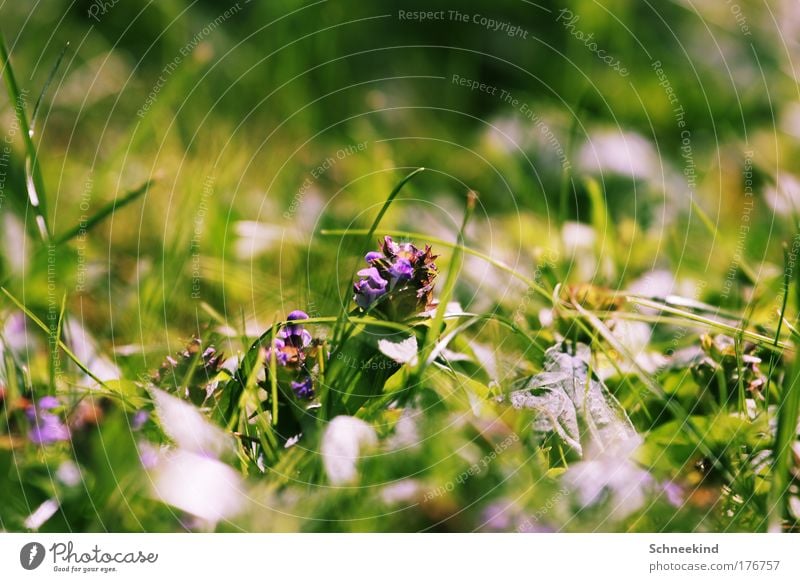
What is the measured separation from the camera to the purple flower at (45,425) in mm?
773

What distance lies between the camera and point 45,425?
30.9 inches

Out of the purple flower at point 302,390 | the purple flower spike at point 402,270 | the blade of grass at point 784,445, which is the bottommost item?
the blade of grass at point 784,445

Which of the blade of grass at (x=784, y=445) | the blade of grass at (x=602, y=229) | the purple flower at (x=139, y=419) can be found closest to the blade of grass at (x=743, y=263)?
the blade of grass at (x=602, y=229)

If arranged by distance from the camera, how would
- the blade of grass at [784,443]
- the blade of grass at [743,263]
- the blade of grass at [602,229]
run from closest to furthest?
the blade of grass at [784,443] → the blade of grass at [743,263] → the blade of grass at [602,229]

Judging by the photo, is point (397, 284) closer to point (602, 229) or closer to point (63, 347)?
point (63, 347)

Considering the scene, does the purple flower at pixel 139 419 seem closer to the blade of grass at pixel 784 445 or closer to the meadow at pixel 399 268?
the meadow at pixel 399 268

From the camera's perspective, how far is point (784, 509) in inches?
31.5

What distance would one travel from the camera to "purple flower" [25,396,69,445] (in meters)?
0.77

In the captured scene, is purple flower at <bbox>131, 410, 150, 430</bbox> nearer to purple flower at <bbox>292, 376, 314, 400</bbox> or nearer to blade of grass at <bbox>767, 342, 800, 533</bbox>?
purple flower at <bbox>292, 376, 314, 400</bbox>

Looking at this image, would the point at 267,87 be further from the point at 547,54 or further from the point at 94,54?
the point at 547,54

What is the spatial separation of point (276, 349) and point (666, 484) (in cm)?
39

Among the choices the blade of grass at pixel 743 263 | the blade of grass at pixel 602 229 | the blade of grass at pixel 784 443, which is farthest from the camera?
the blade of grass at pixel 602 229

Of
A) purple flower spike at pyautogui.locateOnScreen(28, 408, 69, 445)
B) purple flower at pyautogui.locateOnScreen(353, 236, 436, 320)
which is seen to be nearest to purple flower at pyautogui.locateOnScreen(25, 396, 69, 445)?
purple flower spike at pyautogui.locateOnScreen(28, 408, 69, 445)

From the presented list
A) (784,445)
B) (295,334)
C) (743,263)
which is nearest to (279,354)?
(295,334)
